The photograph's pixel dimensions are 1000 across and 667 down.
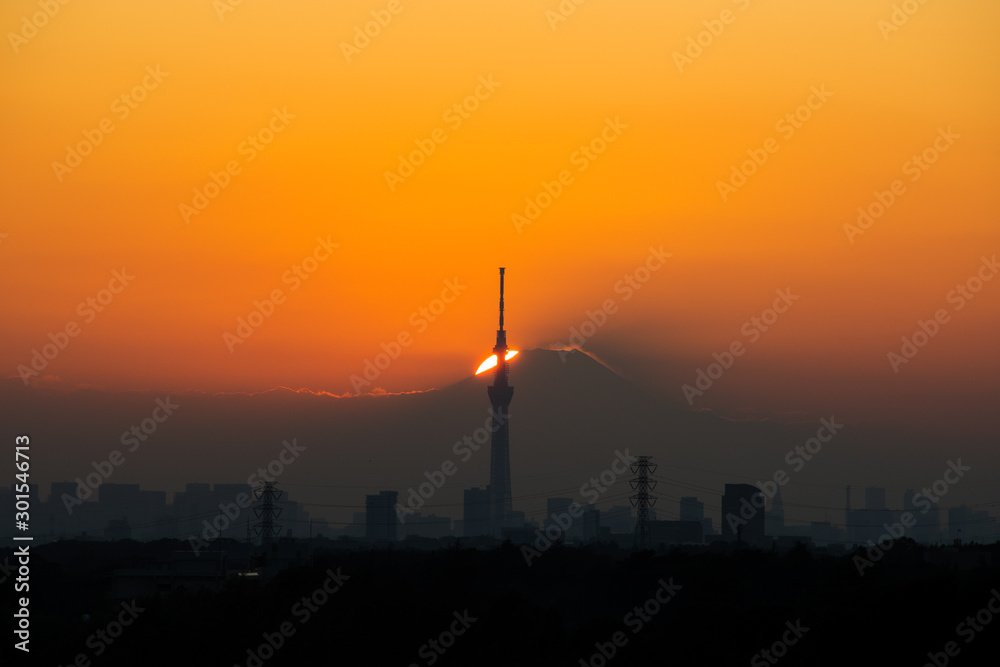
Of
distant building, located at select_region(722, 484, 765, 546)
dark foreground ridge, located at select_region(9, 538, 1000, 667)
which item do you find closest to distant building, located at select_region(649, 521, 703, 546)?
distant building, located at select_region(722, 484, 765, 546)

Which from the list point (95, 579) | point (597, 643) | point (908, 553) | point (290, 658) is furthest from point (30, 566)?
point (908, 553)

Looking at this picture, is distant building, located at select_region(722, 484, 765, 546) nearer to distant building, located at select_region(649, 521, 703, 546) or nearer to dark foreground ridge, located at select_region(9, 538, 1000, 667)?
distant building, located at select_region(649, 521, 703, 546)

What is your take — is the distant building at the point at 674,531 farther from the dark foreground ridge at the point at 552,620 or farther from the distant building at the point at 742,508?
the dark foreground ridge at the point at 552,620

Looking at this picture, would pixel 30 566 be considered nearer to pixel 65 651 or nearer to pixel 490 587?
pixel 490 587

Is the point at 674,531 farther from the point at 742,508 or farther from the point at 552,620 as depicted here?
the point at 552,620

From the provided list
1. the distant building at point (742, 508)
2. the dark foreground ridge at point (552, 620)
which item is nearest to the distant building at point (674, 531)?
the distant building at point (742, 508)

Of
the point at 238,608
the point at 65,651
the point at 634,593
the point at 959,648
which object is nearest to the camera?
the point at 959,648

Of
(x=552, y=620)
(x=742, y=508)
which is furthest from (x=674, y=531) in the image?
(x=552, y=620)
